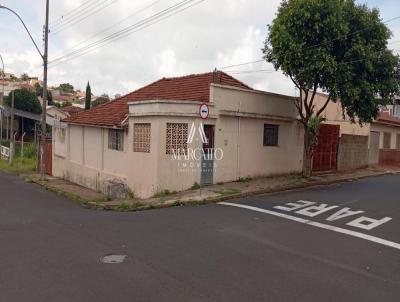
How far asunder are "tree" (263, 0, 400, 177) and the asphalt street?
499cm

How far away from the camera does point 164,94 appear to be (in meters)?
19.7

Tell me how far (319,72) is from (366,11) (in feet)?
9.75

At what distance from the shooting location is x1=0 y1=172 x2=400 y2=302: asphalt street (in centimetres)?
592

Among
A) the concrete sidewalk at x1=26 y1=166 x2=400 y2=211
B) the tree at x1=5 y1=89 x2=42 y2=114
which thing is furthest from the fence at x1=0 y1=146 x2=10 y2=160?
Answer: the concrete sidewalk at x1=26 y1=166 x2=400 y2=211

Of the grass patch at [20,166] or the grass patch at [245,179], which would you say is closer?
the grass patch at [245,179]

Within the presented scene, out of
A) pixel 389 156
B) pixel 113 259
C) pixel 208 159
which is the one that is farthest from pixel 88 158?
pixel 389 156

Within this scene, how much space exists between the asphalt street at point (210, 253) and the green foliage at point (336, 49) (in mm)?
5001

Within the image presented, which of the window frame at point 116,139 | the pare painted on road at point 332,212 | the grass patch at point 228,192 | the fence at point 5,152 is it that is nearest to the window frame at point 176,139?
the grass patch at point 228,192

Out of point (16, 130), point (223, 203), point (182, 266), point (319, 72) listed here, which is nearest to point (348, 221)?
point (223, 203)

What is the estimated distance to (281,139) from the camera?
1945 centimetres

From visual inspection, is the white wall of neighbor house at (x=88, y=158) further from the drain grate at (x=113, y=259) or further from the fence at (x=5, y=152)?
the fence at (x=5, y=152)

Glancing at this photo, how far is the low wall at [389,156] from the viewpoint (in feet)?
93.6

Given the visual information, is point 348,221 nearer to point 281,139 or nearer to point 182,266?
point 182,266

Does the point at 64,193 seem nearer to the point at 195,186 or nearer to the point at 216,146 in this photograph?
the point at 195,186
